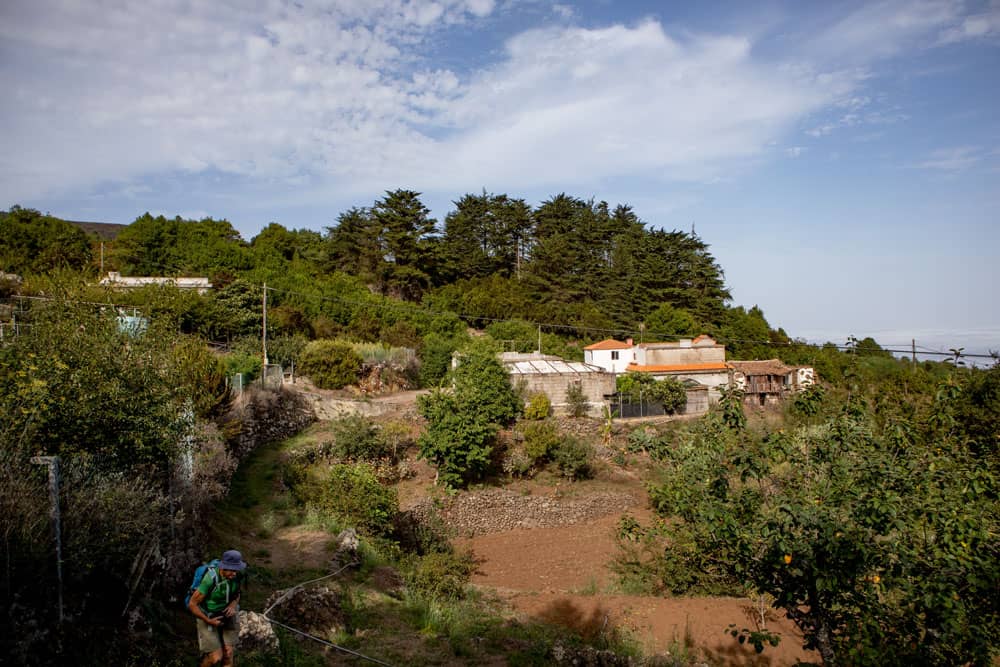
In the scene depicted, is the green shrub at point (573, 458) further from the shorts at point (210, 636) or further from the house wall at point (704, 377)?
the shorts at point (210, 636)

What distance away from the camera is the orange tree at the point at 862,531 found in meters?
4.69

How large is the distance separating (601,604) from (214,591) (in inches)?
368

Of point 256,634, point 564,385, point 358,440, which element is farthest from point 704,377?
point 256,634

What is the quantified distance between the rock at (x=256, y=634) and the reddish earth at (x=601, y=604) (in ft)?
21.3

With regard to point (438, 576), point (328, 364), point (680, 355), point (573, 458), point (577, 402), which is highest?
point (680, 355)

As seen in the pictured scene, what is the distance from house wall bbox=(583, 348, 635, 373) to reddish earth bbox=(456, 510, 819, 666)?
60.5ft

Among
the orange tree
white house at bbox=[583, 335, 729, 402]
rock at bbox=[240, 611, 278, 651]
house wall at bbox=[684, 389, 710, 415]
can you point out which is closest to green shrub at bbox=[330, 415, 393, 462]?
rock at bbox=[240, 611, 278, 651]

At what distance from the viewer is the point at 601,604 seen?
40.9 feet

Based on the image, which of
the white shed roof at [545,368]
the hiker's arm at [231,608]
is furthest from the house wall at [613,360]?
the hiker's arm at [231,608]

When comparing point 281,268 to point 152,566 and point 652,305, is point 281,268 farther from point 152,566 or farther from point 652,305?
point 152,566

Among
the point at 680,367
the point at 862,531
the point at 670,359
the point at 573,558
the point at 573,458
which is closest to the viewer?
the point at 862,531

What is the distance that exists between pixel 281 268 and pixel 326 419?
2159cm

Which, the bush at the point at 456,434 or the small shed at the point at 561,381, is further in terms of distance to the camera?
the small shed at the point at 561,381

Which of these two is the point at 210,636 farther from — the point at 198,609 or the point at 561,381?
the point at 561,381
